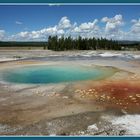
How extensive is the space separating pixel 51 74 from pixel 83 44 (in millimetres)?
642

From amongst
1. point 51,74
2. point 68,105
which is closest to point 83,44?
point 51,74

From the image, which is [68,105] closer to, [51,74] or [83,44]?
[51,74]

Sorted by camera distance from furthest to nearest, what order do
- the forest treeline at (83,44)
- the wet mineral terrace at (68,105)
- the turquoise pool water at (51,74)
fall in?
the forest treeline at (83,44) → the turquoise pool water at (51,74) → the wet mineral terrace at (68,105)

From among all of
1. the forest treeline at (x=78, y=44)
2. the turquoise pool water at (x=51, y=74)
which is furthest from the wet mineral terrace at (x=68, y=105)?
the forest treeline at (x=78, y=44)

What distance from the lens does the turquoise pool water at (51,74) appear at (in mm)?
3695

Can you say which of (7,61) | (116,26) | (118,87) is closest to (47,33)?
(7,61)

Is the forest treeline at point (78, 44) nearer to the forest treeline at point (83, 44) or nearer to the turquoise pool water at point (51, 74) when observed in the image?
the forest treeline at point (83, 44)

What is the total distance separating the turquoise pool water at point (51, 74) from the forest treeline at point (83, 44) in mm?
313

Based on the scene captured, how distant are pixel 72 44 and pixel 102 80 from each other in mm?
672

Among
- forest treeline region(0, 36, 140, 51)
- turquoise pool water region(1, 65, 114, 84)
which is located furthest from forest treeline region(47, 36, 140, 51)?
turquoise pool water region(1, 65, 114, 84)

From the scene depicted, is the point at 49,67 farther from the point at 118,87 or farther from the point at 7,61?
the point at 118,87

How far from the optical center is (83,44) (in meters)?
3.97

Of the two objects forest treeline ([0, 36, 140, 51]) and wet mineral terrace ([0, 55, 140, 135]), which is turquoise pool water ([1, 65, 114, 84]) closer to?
wet mineral terrace ([0, 55, 140, 135])

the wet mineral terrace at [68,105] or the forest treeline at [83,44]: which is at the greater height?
the forest treeline at [83,44]
